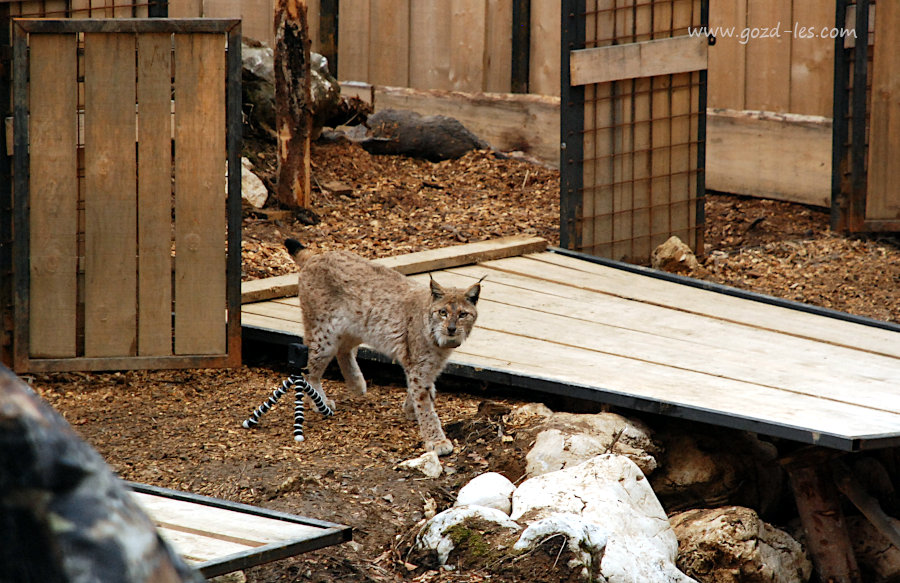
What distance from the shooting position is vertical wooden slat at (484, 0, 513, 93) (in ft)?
35.6

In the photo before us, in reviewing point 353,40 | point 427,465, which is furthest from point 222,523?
point 353,40

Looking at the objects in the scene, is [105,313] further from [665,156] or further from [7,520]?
[7,520]

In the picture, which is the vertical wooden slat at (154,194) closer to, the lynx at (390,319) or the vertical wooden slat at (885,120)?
the lynx at (390,319)

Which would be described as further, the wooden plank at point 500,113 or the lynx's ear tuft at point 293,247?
the wooden plank at point 500,113

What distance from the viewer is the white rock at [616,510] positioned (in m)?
4.33

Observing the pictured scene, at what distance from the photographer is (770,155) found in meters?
9.44

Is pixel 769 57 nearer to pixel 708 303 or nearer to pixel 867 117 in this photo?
pixel 867 117

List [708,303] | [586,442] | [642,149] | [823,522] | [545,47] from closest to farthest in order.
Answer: [586,442]
[823,522]
[708,303]
[642,149]
[545,47]

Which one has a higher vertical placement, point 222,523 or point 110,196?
point 110,196

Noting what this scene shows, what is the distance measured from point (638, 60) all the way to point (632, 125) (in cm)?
48

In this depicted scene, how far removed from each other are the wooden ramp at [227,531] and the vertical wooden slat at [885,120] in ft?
21.0

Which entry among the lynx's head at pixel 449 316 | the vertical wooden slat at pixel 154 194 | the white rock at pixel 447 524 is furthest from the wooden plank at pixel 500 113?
the white rock at pixel 447 524

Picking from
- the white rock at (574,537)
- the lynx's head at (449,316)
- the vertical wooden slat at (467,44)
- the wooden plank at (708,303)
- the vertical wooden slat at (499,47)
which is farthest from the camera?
the vertical wooden slat at (467,44)

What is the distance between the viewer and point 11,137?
19.4 feet
